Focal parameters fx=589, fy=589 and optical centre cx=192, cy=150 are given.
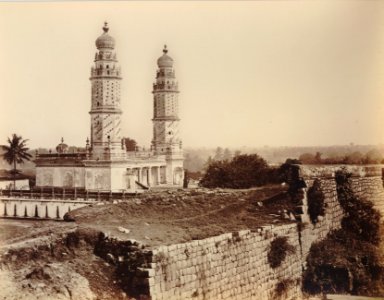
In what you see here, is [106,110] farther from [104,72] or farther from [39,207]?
[39,207]

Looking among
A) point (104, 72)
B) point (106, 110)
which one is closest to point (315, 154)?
point (106, 110)

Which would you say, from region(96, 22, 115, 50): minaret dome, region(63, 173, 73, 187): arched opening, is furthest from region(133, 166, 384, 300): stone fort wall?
region(63, 173, 73, 187): arched opening

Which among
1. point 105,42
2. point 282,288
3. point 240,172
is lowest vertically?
point 282,288

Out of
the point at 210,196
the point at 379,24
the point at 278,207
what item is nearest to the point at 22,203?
the point at 210,196

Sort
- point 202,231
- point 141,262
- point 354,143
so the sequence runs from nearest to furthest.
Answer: point 141,262 → point 202,231 → point 354,143

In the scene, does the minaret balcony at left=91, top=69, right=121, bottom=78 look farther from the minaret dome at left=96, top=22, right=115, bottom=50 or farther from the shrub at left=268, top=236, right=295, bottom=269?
the shrub at left=268, top=236, right=295, bottom=269

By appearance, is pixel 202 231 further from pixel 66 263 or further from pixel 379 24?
pixel 379 24
